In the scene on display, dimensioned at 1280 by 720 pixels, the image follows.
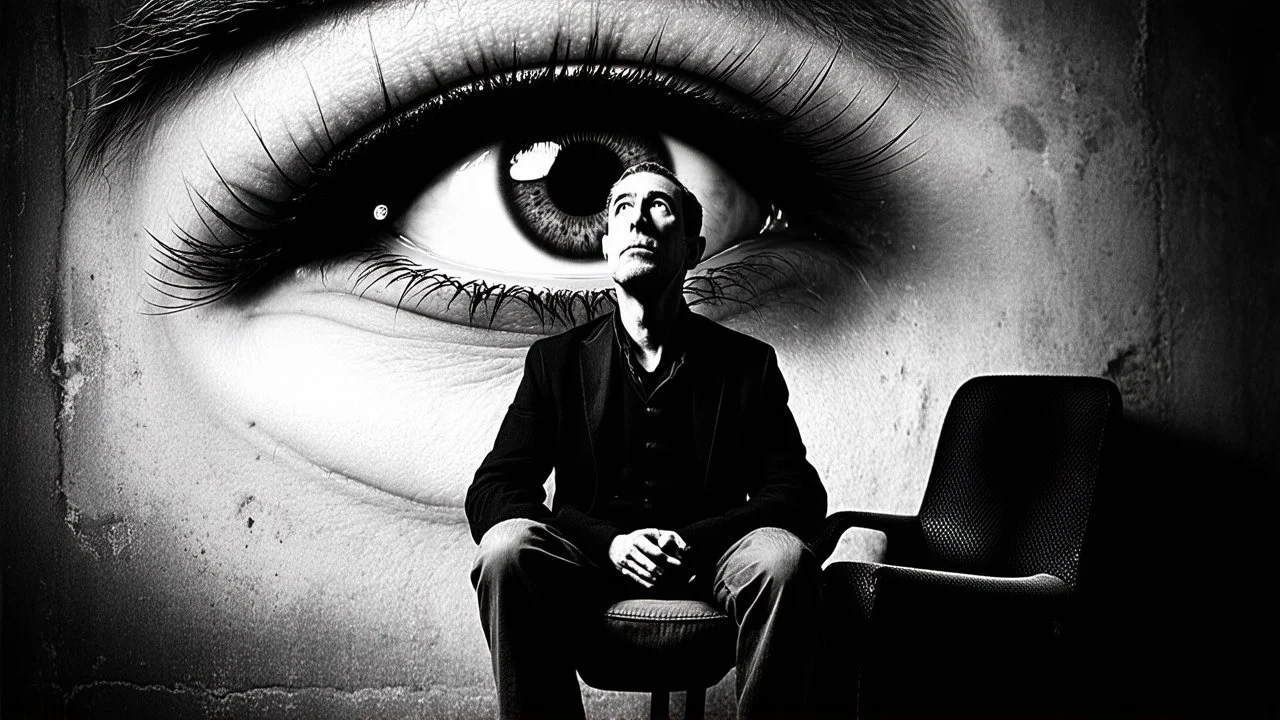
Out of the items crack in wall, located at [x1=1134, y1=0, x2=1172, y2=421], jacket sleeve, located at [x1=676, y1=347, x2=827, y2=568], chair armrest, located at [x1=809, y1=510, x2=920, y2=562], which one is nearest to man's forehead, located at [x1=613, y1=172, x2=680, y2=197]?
jacket sleeve, located at [x1=676, y1=347, x2=827, y2=568]

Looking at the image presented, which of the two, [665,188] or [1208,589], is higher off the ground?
[665,188]

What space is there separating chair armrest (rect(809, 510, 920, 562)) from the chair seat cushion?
37cm

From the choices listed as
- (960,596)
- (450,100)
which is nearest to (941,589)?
(960,596)

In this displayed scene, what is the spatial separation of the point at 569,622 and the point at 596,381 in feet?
1.47

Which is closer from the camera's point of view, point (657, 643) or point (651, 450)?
point (657, 643)

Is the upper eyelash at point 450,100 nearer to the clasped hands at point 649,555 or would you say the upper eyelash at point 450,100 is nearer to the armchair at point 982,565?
the armchair at point 982,565

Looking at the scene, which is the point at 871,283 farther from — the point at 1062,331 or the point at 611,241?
the point at 611,241

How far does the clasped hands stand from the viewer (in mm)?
1548

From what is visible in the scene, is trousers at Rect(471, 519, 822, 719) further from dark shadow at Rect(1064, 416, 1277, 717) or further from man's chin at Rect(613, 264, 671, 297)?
dark shadow at Rect(1064, 416, 1277, 717)

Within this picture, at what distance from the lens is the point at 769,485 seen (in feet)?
5.63

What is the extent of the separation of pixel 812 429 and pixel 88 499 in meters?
1.77

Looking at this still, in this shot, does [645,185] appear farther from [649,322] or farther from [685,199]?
[649,322]

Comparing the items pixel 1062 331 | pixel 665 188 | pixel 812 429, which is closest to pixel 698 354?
pixel 665 188

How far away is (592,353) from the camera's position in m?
1.80
